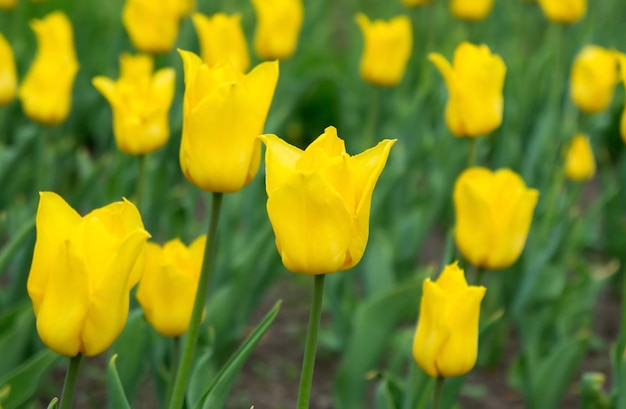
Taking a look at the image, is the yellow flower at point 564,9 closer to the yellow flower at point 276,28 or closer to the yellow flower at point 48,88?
the yellow flower at point 276,28

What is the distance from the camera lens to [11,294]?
2.06 m

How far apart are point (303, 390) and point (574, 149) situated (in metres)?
1.49

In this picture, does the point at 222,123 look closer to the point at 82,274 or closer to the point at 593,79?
the point at 82,274

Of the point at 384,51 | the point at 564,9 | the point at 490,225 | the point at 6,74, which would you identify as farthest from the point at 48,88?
the point at 564,9

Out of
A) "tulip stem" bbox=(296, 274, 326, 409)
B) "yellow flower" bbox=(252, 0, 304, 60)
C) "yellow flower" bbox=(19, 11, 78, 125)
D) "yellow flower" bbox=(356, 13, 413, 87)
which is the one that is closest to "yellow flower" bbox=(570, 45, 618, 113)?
"yellow flower" bbox=(356, 13, 413, 87)

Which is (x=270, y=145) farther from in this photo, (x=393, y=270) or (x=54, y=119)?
(x=393, y=270)

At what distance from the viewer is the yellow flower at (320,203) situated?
1039 millimetres

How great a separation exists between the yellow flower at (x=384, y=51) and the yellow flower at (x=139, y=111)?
0.79 meters

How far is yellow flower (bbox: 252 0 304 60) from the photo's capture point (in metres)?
2.46

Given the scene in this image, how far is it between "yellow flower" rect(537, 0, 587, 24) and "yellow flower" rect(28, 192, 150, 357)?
6.37 ft

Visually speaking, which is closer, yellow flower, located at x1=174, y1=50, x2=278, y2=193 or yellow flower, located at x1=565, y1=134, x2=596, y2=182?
yellow flower, located at x1=174, y1=50, x2=278, y2=193

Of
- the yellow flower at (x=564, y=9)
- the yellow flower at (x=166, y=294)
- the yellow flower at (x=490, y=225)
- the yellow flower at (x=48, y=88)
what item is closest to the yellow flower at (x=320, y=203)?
the yellow flower at (x=166, y=294)

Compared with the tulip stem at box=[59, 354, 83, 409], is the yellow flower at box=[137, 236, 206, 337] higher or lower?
lower

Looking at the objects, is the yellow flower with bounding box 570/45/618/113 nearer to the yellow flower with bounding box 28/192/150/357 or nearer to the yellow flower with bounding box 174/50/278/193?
the yellow flower with bounding box 174/50/278/193
